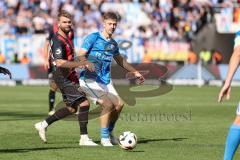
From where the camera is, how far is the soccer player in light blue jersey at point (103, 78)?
40.0ft

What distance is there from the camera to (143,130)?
49.1ft

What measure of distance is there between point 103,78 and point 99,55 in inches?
15.7

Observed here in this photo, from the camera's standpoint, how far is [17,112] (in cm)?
1894

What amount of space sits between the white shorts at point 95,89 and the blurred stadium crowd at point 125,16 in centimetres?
2445

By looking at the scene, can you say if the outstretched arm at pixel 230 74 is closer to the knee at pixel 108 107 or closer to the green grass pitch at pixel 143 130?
the green grass pitch at pixel 143 130

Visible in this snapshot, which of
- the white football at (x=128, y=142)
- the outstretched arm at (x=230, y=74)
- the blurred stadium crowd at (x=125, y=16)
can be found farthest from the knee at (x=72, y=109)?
the blurred stadium crowd at (x=125, y=16)

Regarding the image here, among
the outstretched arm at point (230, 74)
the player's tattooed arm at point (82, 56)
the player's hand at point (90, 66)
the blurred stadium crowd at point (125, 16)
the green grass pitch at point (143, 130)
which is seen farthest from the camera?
the blurred stadium crowd at point (125, 16)

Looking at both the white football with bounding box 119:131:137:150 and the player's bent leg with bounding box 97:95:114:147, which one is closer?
the white football with bounding box 119:131:137:150

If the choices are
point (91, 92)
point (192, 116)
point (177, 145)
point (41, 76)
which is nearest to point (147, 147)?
point (177, 145)

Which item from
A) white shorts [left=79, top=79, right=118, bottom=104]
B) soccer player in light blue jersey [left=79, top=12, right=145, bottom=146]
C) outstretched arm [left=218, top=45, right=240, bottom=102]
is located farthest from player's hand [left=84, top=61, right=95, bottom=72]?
outstretched arm [left=218, top=45, right=240, bottom=102]

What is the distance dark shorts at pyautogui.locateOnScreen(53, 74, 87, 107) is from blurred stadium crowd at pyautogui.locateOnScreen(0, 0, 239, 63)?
24.4 metres

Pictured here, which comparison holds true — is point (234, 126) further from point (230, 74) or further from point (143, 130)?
point (143, 130)

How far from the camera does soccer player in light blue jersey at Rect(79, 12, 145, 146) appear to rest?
480 inches

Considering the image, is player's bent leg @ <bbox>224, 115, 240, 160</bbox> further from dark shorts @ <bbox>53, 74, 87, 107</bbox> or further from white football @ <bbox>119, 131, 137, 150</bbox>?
dark shorts @ <bbox>53, 74, 87, 107</bbox>
